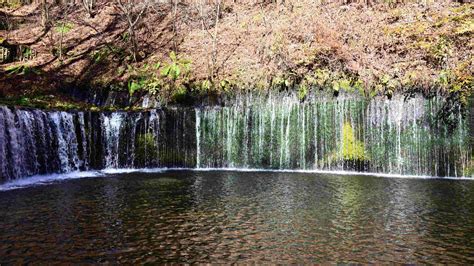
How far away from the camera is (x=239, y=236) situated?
748 centimetres

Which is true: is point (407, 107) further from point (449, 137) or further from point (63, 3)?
point (63, 3)

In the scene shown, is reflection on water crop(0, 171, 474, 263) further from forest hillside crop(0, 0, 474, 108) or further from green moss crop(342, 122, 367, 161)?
forest hillside crop(0, 0, 474, 108)

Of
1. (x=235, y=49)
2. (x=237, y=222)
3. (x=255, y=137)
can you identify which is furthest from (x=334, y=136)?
(x=237, y=222)

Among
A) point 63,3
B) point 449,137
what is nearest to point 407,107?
point 449,137

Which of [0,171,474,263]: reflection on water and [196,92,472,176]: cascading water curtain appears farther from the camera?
[196,92,472,176]: cascading water curtain

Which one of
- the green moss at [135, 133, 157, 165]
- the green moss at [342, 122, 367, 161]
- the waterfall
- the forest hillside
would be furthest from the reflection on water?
the forest hillside

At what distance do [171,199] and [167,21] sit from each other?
2225cm

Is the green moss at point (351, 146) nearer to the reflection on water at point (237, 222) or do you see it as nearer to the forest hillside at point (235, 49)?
the forest hillside at point (235, 49)

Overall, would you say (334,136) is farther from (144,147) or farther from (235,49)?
(235,49)

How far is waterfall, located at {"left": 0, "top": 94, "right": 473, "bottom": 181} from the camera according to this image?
16.1 m

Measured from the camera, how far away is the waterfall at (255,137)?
52.7 feet

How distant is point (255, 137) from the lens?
1952 centimetres

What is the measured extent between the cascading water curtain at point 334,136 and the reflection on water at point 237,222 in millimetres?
3252

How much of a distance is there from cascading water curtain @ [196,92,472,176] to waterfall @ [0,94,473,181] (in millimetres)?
41
